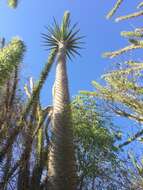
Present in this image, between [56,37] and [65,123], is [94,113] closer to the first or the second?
[56,37]

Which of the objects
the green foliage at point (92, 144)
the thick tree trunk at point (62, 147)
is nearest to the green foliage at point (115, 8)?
the thick tree trunk at point (62, 147)

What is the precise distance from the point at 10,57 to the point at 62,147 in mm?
3529

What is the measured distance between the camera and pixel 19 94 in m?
9.88

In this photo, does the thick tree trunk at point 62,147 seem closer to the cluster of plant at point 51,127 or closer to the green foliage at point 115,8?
the cluster of plant at point 51,127

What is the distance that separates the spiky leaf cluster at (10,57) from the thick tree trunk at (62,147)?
123 inches

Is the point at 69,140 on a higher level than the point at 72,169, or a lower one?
higher

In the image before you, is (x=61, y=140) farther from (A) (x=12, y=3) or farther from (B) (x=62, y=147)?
(A) (x=12, y=3)

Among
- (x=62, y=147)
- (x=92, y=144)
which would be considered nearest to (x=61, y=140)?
(x=62, y=147)

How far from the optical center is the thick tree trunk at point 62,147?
9297mm

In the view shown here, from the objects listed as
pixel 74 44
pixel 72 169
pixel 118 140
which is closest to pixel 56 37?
pixel 74 44

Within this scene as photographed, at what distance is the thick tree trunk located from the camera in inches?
366

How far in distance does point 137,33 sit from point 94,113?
6.52 m

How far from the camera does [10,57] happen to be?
715 centimetres

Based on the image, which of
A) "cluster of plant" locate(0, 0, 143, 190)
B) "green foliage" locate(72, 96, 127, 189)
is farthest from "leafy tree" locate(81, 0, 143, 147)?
"green foliage" locate(72, 96, 127, 189)
